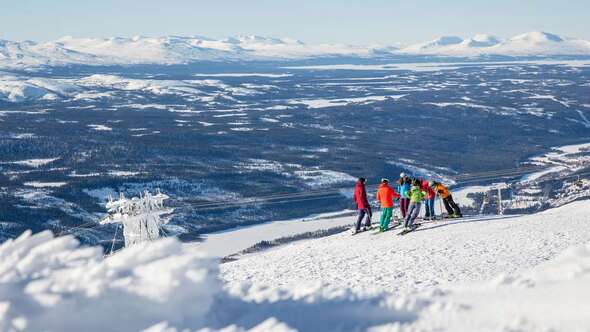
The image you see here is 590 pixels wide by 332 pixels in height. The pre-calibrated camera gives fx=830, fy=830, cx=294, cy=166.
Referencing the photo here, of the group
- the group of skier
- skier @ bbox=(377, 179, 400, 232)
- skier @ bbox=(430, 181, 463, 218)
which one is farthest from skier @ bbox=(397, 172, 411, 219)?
skier @ bbox=(430, 181, 463, 218)

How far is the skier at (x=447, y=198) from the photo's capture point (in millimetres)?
24594

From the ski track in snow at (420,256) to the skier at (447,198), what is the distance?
3.71 feet

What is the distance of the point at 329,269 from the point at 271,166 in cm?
10385

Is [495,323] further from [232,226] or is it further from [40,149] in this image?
[40,149]

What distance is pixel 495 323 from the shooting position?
30.9 feet

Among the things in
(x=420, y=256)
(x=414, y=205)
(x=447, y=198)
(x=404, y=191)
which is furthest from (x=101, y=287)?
(x=447, y=198)

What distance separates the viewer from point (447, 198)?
25.1 m

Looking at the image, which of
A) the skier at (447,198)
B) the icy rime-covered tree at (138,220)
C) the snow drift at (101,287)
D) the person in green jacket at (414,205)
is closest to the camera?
the snow drift at (101,287)

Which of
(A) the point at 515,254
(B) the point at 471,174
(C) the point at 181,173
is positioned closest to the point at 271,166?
(C) the point at 181,173

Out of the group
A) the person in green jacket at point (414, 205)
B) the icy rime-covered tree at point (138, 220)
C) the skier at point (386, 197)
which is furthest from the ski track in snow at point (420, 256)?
the icy rime-covered tree at point (138, 220)

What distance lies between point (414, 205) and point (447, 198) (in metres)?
2.98

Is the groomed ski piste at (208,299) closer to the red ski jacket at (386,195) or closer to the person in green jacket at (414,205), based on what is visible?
the red ski jacket at (386,195)

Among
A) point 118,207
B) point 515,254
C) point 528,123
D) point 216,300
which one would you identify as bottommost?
point 528,123

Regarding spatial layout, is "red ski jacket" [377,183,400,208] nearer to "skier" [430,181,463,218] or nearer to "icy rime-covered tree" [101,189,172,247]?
"skier" [430,181,463,218]
